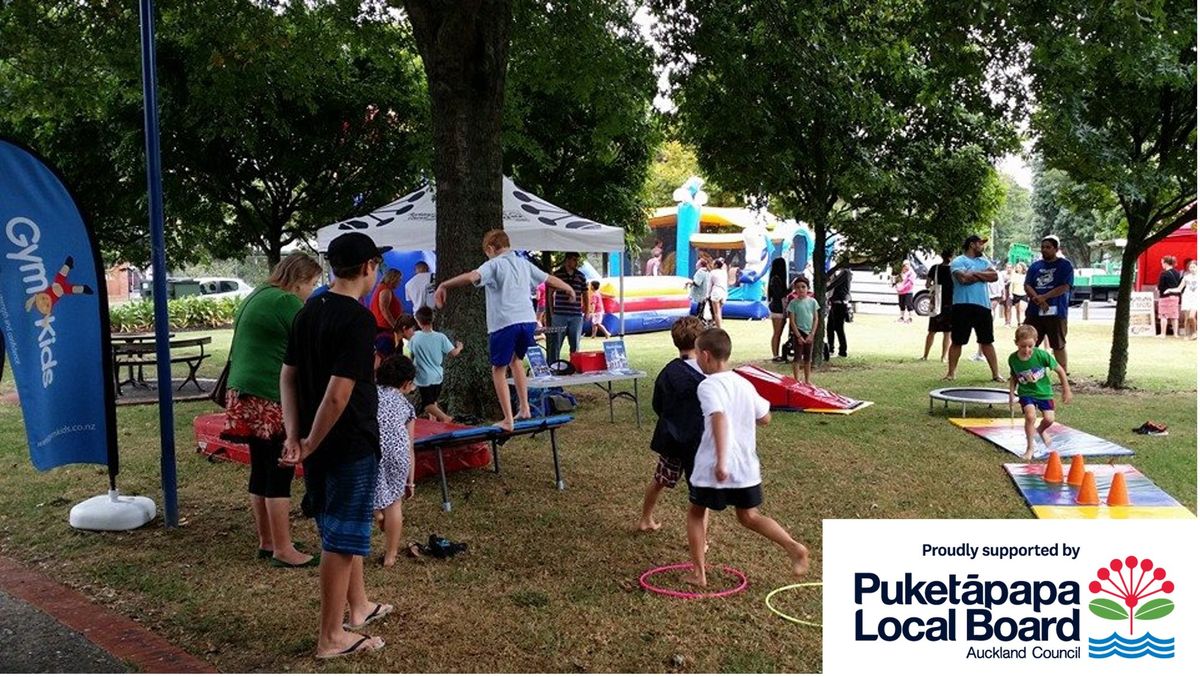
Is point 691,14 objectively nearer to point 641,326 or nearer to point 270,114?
point 270,114

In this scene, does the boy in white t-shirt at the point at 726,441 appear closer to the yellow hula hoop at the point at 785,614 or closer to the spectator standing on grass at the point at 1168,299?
the yellow hula hoop at the point at 785,614

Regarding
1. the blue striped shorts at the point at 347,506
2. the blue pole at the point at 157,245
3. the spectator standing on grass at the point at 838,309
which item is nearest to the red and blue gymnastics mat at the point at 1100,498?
the blue striped shorts at the point at 347,506

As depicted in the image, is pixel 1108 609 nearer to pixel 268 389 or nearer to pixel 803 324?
pixel 268 389

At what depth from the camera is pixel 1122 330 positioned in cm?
1271

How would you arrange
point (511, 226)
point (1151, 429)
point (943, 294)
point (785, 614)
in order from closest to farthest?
point (785, 614)
point (1151, 429)
point (511, 226)
point (943, 294)

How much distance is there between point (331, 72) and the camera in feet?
48.1

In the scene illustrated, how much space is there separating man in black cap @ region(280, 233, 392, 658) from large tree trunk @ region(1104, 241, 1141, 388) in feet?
36.6

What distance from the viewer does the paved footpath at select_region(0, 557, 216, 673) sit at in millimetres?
4180

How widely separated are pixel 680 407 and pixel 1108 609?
2171 millimetres

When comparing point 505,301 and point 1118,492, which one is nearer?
point 1118,492

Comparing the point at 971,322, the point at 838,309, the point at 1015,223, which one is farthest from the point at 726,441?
the point at 1015,223

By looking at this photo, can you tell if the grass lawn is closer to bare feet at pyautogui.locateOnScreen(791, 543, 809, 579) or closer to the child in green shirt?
bare feet at pyautogui.locateOnScreen(791, 543, 809, 579)

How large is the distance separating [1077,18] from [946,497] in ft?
14.5

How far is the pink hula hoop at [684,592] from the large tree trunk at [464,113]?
14.0ft
